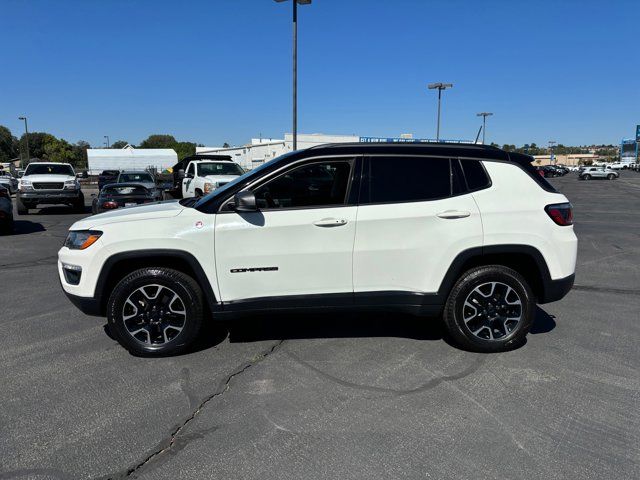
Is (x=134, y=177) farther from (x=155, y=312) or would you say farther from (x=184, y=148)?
(x=184, y=148)

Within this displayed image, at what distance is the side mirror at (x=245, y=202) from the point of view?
3.75 m

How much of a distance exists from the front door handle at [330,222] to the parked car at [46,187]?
16116 mm

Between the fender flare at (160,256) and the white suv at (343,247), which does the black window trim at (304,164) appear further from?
the fender flare at (160,256)

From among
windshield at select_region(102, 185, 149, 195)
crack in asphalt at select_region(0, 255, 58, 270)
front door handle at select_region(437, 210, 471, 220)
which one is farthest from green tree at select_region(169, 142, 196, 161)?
front door handle at select_region(437, 210, 471, 220)

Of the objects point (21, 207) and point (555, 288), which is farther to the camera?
point (21, 207)

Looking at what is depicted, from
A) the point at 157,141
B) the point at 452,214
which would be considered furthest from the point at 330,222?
the point at 157,141

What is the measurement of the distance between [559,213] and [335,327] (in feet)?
7.91

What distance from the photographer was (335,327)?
4.87 meters

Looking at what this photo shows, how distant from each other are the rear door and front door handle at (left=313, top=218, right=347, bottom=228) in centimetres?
16

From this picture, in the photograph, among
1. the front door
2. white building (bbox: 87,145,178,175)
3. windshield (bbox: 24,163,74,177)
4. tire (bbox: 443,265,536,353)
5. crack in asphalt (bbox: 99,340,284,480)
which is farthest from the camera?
white building (bbox: 87,145,178,175)

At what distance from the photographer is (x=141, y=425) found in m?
3.08

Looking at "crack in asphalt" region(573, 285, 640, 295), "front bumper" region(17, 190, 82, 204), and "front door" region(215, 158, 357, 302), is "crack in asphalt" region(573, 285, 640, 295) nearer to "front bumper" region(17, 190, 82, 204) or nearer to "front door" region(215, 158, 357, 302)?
"front door" region(215, 158, 357, 302)

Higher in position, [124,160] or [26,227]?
[124,160]

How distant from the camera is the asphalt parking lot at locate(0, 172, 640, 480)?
269 cm
